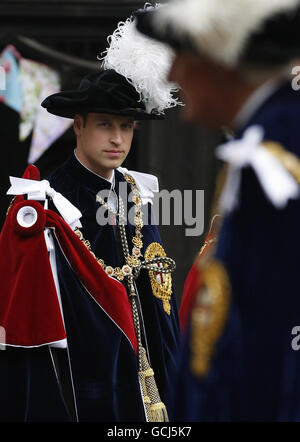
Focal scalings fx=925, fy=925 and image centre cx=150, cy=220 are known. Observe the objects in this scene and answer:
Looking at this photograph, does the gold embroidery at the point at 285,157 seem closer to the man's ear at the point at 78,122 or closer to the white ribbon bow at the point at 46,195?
the white ribbon bow at the point at 46,195

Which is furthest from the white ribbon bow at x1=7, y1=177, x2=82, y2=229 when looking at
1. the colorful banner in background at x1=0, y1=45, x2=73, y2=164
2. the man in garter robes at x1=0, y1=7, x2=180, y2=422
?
the colorful banner in background at x1=0, y1=45, x2=73, y2=164

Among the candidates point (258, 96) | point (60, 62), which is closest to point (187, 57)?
point (258, 96)

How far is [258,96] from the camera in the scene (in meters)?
2.01

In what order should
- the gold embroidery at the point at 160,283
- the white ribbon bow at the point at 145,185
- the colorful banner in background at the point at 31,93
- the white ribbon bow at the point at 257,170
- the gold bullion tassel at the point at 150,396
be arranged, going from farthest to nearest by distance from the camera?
1. the colorful banner in background at the point at 31,93
2. the white ribbon bow at the point at 145,185
3. the gold embroidery at the point at 160,283
4. the gold bullion tassel at the point at 150,396
5. the white ribbon bow at the point at 257,170

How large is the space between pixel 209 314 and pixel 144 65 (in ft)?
7.25

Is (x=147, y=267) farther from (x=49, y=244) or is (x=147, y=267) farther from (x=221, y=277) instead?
(x=221, y=277)

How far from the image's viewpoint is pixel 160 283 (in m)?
4.14

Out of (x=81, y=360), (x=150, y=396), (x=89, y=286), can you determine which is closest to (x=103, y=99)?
(x=89, y=286)

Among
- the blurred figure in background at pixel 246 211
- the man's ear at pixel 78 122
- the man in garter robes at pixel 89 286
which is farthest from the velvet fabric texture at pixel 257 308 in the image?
the man's ear at pixel 78 122

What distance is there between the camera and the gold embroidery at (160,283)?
4.12 metres

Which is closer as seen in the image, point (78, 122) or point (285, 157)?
point (285, 157)

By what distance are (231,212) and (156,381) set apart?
222 cm

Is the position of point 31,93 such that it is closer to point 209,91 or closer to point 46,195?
point 46,195

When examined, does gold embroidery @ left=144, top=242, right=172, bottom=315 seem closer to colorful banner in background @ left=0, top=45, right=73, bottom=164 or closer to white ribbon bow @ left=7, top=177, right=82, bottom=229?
white ribbon bow @ left=7, top=177, right=82, bottom=229
